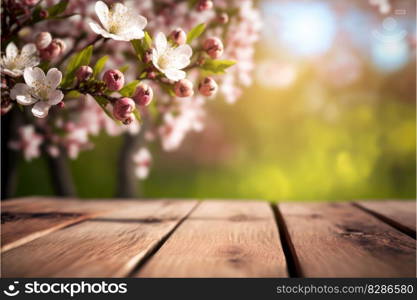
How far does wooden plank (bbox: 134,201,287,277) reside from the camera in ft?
2.16

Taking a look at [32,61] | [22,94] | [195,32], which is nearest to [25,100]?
[22,94]

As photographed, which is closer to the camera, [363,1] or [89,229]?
[89,229]

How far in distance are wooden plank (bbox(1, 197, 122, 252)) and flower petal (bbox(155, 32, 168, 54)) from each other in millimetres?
449

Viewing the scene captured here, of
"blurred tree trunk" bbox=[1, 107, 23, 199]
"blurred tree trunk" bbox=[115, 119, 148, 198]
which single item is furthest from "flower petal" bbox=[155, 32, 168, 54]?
"blurred tree trunk" bbox=[115, 119, 148, 198]

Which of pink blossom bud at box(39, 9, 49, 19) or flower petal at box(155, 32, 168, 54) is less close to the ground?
pink blossom bud at box(39, 9, 49, 19)

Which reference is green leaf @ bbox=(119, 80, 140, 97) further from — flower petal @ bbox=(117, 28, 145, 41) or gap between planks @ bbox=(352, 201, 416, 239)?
gap between planks @ bbox=(352, 201, 416, 239)

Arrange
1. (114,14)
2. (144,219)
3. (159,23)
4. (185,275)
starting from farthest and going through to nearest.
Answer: (159,23) → (144,219) → (114,14) → (185,275)

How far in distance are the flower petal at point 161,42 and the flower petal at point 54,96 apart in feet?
0.65

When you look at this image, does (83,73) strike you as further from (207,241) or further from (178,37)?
(207,241)

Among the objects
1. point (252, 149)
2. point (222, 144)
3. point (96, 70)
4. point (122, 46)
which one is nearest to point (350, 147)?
point (252, 149)

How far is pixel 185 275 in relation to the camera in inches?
25.3

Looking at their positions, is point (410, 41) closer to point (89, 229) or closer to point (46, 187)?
point (89, 229)

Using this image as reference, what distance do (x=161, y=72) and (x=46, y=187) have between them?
11.4ft

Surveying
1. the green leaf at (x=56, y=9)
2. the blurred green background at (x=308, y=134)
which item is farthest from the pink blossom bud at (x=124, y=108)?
the blurred green background at (x=308, y=134)
